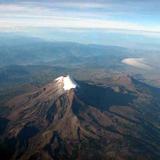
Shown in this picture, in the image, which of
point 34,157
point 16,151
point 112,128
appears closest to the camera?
point 34,157

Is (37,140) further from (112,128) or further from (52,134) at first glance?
(112,128)

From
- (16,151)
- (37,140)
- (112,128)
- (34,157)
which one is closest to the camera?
(34,157)

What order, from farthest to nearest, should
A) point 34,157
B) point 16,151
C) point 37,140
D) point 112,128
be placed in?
1. point 112,128
2. point 37,140
3. point 16,151
4. point 34,157

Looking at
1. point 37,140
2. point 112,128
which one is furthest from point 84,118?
point 37,140

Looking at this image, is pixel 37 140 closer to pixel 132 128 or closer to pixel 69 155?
pixel 69 155

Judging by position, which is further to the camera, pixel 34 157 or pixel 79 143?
pixel 79 143

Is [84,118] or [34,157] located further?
[84,118]

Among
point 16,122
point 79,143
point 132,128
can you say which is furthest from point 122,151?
point 16,122

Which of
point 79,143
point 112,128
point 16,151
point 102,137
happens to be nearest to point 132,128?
point 112,128

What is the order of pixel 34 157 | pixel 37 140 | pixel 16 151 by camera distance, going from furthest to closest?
pixel 37 140
pixel 16 151
pixel 34 157
